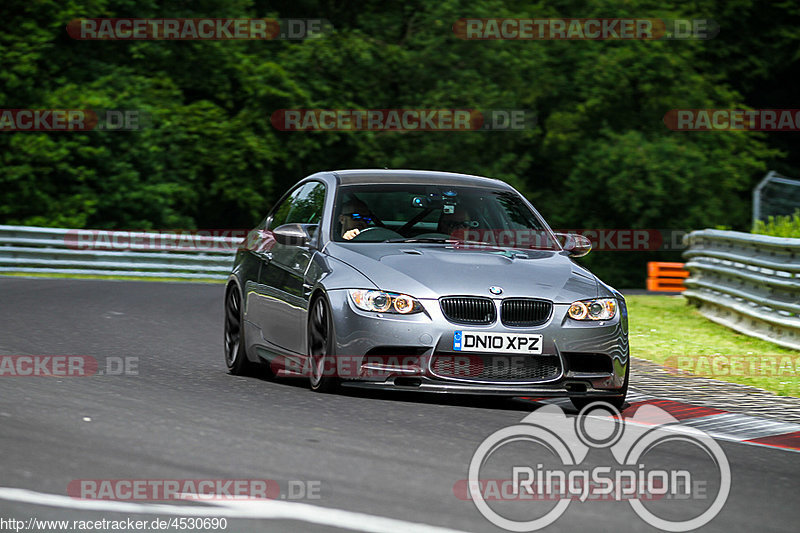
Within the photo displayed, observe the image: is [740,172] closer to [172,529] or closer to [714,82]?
[714,82]

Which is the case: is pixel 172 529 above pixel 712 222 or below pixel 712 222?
above

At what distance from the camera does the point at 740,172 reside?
4522 cm

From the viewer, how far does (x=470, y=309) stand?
8.80 meters

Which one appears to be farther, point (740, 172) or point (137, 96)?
point (740, 172)

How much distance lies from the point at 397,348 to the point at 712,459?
2.16m

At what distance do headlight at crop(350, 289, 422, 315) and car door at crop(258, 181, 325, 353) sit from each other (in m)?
0.80

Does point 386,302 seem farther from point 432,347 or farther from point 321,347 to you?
point 321,347

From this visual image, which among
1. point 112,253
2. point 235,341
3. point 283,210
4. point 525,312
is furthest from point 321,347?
point 112,253

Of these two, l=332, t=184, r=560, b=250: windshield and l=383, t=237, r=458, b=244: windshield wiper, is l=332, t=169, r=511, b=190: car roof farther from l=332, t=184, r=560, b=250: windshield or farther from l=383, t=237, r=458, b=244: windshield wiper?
l=383, t=237, r=458, b=244: windshield wiper

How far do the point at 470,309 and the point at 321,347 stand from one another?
1.04m

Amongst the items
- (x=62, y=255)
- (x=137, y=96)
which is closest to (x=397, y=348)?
(x=62, y=255)

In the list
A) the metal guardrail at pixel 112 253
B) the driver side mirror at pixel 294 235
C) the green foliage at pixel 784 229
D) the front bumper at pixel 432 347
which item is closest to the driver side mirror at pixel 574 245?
the front bumper at pixel 432 347

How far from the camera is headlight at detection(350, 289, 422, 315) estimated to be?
8742 mm

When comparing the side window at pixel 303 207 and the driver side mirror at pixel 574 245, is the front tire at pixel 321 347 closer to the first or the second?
the side window at pixel 303 207
